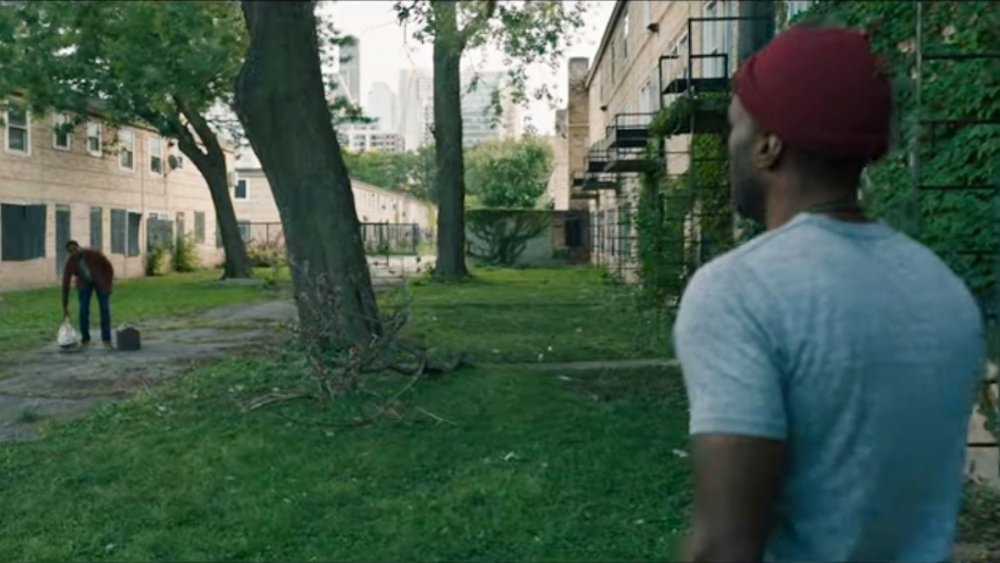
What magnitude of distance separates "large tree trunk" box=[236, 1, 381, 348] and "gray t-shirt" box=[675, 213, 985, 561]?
27.8 ft

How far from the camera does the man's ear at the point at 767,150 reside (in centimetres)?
153

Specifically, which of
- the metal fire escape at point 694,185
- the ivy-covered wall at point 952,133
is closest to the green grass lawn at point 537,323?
the metal fire escape at point 694,185

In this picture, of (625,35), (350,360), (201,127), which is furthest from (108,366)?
(625,35)

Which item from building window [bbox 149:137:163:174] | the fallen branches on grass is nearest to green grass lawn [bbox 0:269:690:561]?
the fallen branches on grass

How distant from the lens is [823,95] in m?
1.47

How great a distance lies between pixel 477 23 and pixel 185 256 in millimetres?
24084

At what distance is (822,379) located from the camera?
141 cm

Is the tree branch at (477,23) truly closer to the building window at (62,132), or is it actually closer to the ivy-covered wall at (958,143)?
the ivy-covered wall at (958,143)

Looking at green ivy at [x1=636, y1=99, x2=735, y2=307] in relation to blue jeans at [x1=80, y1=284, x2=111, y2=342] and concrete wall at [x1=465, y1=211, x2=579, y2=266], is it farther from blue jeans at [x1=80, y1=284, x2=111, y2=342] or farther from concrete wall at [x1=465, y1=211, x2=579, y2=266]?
concrete wall at [x1=465, y1=211, x2=579, y2=266]

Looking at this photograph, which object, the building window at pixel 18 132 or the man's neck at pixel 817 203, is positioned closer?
the man's neck at pixel 817 203

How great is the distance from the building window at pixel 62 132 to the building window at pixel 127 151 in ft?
12.6

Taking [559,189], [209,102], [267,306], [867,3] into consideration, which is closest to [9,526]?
[867,3]

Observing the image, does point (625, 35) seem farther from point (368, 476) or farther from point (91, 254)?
point (368, 476)

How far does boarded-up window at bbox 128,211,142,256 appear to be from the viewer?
1475 inches
